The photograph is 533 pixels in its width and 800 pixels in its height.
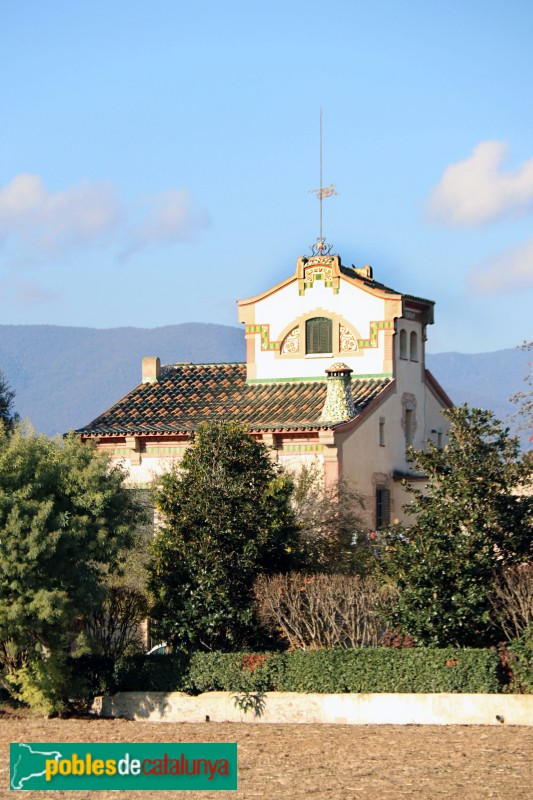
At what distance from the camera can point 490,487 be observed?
29219mm

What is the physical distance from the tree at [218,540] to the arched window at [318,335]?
47.6 ft

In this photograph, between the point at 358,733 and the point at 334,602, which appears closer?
the point at 358,733

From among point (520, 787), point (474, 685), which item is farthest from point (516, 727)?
point (520, 787)

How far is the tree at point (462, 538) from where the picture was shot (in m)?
28.2

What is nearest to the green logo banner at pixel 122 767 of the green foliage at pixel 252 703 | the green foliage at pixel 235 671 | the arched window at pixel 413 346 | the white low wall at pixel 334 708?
the white low wall at pixel 334 708

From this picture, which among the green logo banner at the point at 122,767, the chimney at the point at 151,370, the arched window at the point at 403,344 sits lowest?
the green logo banner at the point at 122,767

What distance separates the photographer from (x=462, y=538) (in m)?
28.8

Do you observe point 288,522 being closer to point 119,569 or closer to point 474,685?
point 119,569

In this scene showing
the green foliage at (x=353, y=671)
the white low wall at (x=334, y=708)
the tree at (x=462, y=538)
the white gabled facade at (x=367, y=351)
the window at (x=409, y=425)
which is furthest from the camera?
the window at (x=409, y=425)

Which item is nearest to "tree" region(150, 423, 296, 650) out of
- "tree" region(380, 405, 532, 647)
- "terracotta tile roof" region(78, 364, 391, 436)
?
"tree" region(380, 405, 532, 647)

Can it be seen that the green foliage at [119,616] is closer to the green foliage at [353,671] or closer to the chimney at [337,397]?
the green foliage at [353,671]

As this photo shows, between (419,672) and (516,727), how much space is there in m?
2.36

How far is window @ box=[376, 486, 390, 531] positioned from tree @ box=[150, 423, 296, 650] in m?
12.2

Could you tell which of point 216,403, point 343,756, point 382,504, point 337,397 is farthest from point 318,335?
point 343,756
